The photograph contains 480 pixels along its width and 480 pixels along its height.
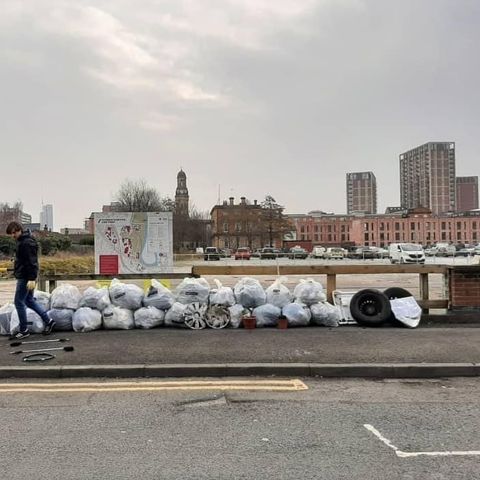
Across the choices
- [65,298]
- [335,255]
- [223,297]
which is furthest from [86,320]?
[335,255]

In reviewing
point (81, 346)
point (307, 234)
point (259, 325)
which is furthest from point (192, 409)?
point (307, 234)

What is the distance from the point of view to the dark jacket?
28.5 ft

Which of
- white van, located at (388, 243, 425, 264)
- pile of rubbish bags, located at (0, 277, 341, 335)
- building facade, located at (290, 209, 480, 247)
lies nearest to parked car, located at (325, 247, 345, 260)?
white van, located at (388, 243, 425, 264)

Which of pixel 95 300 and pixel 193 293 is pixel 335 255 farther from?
pixel 95 300

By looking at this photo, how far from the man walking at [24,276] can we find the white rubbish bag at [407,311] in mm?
5758

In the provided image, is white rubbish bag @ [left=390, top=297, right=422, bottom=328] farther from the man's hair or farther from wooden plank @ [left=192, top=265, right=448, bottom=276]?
the man's hair

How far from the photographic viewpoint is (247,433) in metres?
4.81

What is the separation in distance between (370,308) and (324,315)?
857 mm

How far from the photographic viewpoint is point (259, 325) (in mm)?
9438

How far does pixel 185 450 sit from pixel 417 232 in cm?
15742

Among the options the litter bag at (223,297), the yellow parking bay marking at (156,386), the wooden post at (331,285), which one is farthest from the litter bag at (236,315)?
the yellow parking bay marking at (156,386)

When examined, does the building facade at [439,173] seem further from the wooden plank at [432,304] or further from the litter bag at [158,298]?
the litter bag at [158,298]

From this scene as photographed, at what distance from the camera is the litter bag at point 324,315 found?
948cm

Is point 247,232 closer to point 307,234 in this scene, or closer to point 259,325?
point 307,234
